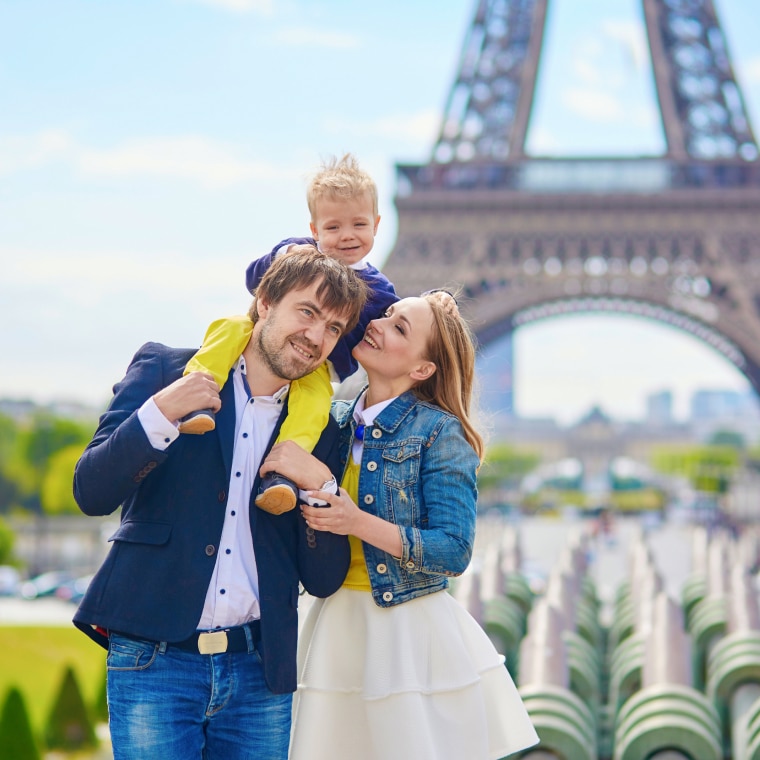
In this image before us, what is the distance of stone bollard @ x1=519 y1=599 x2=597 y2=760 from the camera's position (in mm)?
5008

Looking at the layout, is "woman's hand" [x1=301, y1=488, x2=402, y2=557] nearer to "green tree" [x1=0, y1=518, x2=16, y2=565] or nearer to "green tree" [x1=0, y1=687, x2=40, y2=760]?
"green tree" [x1=0, y1=687, x2=40, y2=760]

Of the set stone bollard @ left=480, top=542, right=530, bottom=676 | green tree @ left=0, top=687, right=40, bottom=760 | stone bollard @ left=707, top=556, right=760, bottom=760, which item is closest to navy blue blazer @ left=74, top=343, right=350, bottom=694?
stone bollard @ left=707, top=556, right=760, bottom=760

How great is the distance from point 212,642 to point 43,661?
14.2m

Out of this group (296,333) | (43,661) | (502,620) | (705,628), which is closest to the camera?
(296,333)

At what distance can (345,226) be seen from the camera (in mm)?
3836

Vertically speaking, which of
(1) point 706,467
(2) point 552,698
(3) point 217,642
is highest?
(1) point 706,467

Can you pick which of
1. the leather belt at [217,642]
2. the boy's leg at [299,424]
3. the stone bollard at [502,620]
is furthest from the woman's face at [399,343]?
the stone bollard at [502,620]

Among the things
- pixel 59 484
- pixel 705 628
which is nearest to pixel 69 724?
pixel 705 628

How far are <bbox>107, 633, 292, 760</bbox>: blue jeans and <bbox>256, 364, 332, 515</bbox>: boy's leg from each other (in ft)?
1.38

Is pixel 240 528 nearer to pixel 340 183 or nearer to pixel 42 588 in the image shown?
pixel 340 183

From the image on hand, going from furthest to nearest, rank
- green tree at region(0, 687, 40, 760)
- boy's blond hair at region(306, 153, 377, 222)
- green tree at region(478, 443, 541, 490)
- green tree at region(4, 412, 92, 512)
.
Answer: green tree at region(478, 443, 541, 490)
green tree at region(4, 412, 92, 512)
green tree at region(0, 687, 40, 760)
boy's blond hair at region(306, 153, 377, 222)

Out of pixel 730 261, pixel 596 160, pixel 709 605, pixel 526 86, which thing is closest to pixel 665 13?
pixel 526 86

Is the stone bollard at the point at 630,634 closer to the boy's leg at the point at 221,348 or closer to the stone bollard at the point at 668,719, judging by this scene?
the stone bollard at the point at 668,719

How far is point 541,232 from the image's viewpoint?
34.8 metres
